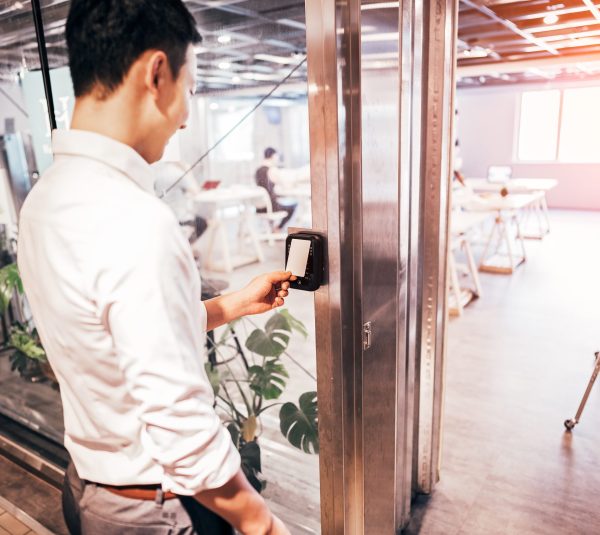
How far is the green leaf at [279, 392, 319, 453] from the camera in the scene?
165cm

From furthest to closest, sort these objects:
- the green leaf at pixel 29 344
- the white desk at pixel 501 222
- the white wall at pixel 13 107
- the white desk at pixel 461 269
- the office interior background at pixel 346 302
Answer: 1. the white desk at pixel 501 222
2. the white desk at pixel 461 269
3. the green leaf at pixel 29 344
4. the white wall at pixel 13 107
5. the office interior background at pixel 346 302

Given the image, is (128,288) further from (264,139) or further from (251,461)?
(264,139)

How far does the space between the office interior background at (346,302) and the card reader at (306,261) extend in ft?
0.12

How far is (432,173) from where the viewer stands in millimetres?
1719

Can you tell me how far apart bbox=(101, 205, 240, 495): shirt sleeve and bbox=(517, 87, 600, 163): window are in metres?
10.8

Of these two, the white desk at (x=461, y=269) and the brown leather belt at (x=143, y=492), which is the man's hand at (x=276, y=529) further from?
the white desk at (x=461, y=269)

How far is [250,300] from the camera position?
1135 mm

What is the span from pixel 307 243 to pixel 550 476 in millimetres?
1784

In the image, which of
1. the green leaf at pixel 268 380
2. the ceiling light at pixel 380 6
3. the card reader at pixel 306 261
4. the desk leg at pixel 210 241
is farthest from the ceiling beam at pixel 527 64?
the card reader at pixel 306 261

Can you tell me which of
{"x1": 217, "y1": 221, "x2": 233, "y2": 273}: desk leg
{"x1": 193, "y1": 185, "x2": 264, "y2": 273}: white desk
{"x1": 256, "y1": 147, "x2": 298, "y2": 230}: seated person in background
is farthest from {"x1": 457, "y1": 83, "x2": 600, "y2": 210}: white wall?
{"x1": 256, "y1": 147, "x2": 298, "y2": 230}: seated person in background

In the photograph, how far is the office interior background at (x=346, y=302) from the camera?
3.96 ft

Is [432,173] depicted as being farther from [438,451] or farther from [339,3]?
[438,451]

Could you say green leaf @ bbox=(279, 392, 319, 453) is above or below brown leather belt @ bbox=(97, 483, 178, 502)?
Result: below

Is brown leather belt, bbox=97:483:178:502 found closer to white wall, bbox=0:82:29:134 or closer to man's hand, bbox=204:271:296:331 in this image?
man's hand, bbox=204:271:296:331
